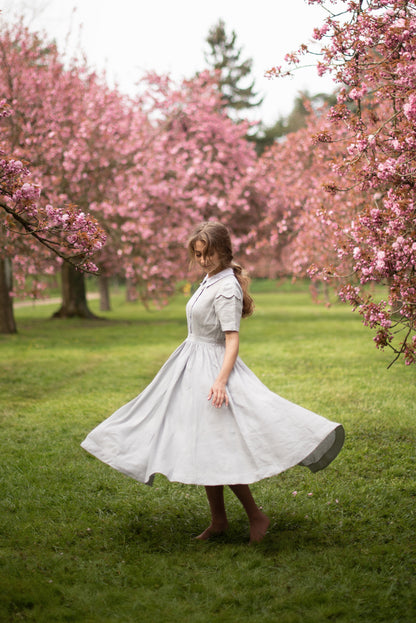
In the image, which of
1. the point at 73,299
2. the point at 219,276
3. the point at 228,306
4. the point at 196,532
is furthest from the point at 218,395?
the point at 73,299

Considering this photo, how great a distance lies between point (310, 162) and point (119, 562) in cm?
1649

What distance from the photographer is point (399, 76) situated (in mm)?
4469

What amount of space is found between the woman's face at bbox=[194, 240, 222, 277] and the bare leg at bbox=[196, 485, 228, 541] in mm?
1297

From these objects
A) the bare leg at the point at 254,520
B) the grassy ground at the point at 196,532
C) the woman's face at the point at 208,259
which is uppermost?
the woman's face at the point at 208,259

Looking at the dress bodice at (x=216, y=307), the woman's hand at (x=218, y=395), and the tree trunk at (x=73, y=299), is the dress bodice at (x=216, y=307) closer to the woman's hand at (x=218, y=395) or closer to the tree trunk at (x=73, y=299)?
the woman's hand at (x=218, y=395)

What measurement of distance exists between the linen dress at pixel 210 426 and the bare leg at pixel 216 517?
0.45 metres

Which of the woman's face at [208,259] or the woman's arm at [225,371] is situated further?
the woman's face at [208,259]

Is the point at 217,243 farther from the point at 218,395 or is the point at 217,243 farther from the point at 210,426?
the point at 210,426

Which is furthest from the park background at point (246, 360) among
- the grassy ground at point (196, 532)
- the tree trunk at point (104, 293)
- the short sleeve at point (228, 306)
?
the tree trunk at point (104, 293)

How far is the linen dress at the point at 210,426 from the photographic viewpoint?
3.42 meters

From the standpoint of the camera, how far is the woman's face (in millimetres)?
3773

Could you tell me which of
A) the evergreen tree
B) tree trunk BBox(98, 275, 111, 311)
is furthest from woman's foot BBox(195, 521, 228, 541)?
the evergreen tree

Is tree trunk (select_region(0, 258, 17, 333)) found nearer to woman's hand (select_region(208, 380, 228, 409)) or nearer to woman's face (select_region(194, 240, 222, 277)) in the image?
woman's face (select_region(194, 240, 222, 277))

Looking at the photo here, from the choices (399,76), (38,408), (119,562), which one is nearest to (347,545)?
(119,562)
